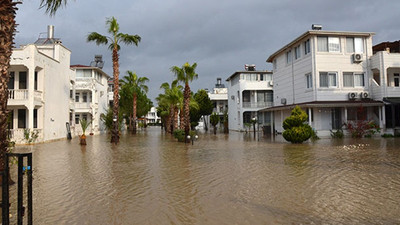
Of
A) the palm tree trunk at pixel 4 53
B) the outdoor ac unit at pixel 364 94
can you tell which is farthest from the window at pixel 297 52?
the palm tree trunk at pixel 4 53

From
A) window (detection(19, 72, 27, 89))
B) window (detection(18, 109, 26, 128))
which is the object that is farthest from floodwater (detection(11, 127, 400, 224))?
window (detection(19, 72, 27, 89))

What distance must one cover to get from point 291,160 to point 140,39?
16.6m

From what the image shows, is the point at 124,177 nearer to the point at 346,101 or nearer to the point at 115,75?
the point at 115,75

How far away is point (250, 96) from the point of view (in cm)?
4416

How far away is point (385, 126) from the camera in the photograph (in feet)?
83.5

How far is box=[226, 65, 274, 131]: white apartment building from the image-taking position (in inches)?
1678

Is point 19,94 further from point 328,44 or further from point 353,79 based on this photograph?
point 353,79

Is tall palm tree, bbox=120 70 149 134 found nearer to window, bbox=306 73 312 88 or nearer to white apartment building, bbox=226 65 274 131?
white apartment building, bbox=226 65 274 131

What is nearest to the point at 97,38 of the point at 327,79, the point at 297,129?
the point at 297,129

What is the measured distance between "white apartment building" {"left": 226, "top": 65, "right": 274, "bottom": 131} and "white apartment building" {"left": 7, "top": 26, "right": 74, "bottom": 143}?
23776mm

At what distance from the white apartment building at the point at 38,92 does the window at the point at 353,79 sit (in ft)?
84.4

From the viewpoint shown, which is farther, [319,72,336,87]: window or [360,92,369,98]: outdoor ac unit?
[319,72,336,87]: window

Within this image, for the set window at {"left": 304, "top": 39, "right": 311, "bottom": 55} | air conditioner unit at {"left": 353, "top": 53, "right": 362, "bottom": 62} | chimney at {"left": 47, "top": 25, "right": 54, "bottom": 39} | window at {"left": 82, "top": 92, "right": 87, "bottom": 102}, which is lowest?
window at {"left": 82, "top": 92, "right": 87, "bottom": 102}

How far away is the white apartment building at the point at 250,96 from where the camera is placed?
140 ft
